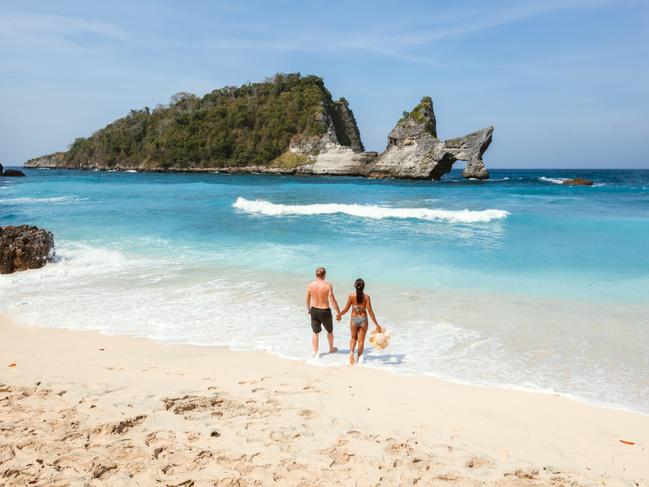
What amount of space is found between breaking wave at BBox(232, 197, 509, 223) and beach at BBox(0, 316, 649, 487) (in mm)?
19262

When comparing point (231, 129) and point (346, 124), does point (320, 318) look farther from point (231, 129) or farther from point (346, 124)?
point (346, 124)

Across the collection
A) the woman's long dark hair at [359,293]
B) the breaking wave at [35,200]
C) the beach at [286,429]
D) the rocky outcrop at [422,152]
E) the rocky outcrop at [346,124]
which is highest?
the rocky outcrop at [346,124]

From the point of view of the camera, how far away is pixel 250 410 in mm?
5148

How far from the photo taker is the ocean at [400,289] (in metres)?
7.19

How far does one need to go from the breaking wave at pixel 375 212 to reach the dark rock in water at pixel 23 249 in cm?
1421

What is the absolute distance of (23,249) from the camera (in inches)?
502

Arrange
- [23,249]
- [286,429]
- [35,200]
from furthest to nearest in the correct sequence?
[35,200] → [23,249] → [286,429]

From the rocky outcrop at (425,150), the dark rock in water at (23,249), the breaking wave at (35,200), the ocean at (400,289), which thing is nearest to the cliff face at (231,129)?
the rocky outcrop at (425,150)

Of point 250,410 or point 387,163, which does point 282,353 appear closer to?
point 250,410

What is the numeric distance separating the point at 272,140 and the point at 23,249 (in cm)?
8244

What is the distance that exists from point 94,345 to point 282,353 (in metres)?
3.10

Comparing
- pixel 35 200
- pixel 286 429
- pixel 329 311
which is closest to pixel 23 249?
pixel 329 311

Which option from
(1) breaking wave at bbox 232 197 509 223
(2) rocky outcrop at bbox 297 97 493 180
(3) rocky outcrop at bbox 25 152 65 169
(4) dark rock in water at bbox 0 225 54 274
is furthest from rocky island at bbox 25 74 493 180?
(4) dark rock in water at bbox 0 225 54 274

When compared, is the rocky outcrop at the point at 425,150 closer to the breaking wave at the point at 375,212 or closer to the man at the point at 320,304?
the breaking wave at the point at 375,212
